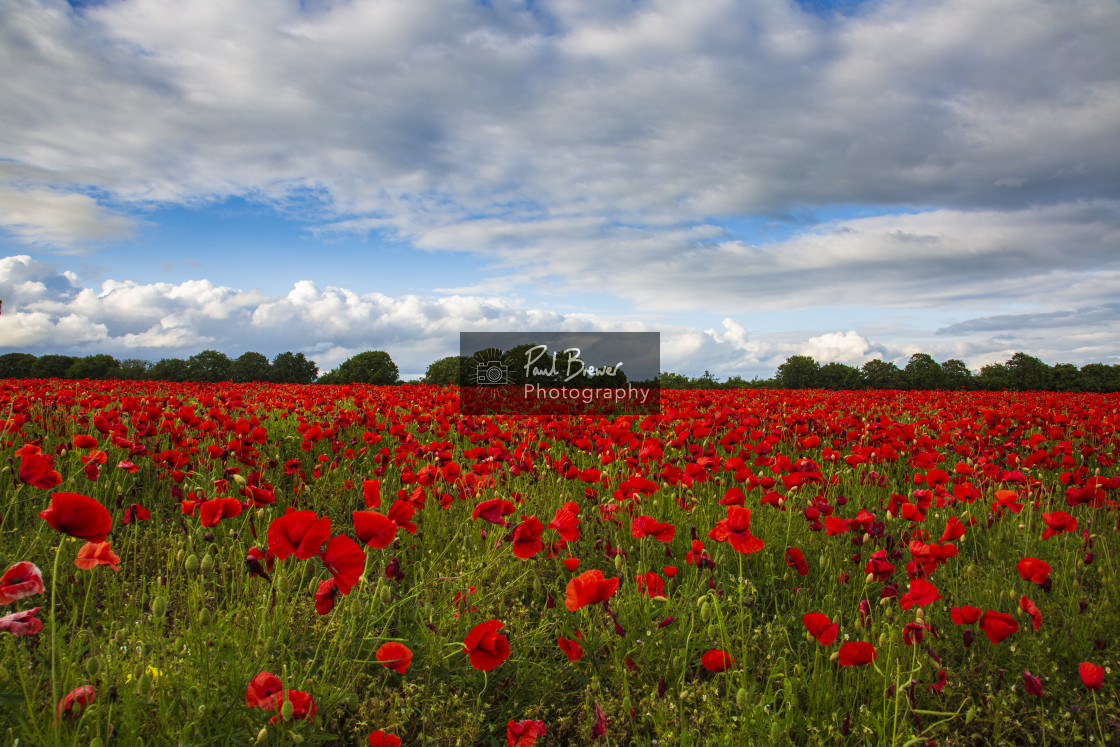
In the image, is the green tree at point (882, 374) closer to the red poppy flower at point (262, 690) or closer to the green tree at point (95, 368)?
the red poppy flower at point (262, 690)

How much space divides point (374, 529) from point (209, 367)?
39447 millimetres

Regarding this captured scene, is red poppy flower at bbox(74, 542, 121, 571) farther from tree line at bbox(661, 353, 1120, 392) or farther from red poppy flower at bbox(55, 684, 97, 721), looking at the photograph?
tree line at bbox(661, 353, 1120, 392)

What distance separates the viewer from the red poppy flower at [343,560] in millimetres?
1868

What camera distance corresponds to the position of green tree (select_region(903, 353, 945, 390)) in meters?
30.3

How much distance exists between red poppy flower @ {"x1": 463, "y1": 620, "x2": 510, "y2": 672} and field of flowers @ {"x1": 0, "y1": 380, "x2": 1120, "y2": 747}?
0.01m

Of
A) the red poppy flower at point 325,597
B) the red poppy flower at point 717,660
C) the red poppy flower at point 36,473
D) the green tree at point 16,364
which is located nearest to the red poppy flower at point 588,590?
the red poppy flower at point 717,660

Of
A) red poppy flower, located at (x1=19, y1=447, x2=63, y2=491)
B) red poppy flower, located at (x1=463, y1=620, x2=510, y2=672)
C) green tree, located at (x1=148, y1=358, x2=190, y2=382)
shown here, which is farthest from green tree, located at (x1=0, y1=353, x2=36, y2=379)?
red poppy flower, located at (x1=463, y1=620, x2=510, y2=672)

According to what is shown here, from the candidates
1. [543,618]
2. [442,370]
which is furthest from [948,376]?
[543,618]

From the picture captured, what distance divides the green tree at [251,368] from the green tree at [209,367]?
457 millimetres

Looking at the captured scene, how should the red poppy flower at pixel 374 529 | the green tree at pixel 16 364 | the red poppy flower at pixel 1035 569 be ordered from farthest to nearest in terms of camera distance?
the green tree at pixel 16 364 → the red poppy flower at pixel 1035 569 → the red poppy flower at pixel 374 529

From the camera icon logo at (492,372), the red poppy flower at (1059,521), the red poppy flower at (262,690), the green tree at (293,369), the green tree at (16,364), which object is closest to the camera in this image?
the red poppy flower at (262,690)

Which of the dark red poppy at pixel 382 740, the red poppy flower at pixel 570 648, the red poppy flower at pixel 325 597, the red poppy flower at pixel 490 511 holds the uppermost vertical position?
the red poppy flower at pixel 490 511

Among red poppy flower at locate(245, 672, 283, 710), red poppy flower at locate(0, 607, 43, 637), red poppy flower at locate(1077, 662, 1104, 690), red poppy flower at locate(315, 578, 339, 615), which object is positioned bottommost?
red poppy flower at locate(1077, 662, 1104, 690)

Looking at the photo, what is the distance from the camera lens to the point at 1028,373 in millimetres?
32125
